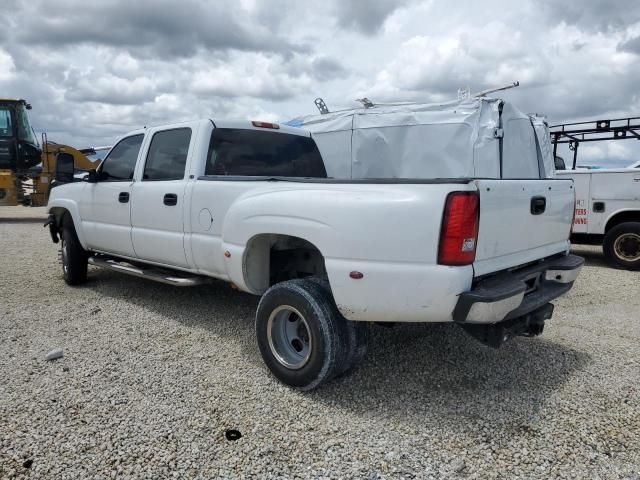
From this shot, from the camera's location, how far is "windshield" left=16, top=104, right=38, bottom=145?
14.8 meters

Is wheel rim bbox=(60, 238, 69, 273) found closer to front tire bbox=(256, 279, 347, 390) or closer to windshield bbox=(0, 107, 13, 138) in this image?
front tire bbox=(256, 279, 347, 390)

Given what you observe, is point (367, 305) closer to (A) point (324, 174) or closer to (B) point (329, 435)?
(B) point (329, 435)

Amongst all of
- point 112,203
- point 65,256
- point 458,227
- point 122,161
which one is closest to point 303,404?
point 458,227

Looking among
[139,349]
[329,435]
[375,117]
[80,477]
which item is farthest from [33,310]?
[375,117]

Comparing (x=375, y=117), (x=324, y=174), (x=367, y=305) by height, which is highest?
(x=375, y=117)

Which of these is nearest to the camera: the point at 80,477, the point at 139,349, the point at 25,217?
the point at 80,477

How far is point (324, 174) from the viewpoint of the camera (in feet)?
16.5

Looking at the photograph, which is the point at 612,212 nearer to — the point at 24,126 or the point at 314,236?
the point at 314,236

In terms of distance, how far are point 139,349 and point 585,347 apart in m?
3.68

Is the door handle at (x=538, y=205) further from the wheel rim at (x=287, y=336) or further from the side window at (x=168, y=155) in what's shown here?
the side window at (x=168, y=155)

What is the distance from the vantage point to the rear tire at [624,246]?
7.71 metres

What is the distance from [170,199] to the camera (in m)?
4.20

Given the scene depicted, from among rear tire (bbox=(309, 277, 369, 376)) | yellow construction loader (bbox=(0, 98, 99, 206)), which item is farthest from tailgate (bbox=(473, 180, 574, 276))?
yellow construction loader (bbox=(0, 98, 99, 206))

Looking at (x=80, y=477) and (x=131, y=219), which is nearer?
(x=80, y=477)
